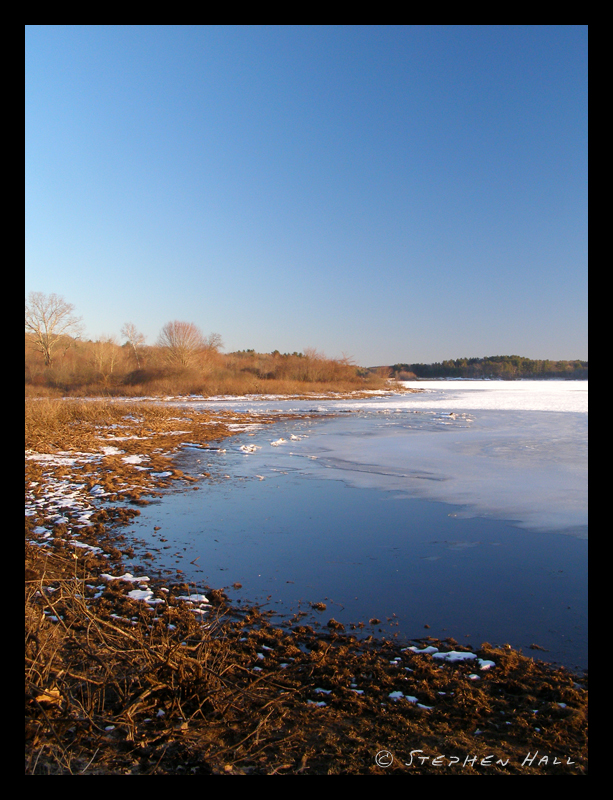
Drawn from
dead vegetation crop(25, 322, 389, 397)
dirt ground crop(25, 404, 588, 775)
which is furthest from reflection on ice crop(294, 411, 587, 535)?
dead vegetation crop(25, 322, 389, 397)

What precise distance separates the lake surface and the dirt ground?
40 centimetres

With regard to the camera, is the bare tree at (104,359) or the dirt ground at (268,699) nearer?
the dirt ground at (268,699)

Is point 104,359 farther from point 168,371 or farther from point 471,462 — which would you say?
point 471,462

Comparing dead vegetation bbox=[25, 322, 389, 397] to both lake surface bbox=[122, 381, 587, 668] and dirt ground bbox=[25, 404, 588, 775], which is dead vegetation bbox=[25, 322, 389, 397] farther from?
dirt ground bbox=[25, 404, 588, 775]

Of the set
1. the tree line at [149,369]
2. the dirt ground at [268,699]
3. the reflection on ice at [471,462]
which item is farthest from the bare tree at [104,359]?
the dirt ground at [268,699]

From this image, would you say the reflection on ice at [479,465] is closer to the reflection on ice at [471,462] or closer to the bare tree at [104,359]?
the reflection on ice at [471,462]

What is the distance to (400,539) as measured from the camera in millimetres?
5715

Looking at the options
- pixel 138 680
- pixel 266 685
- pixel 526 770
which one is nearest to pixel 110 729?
pixel 138 680

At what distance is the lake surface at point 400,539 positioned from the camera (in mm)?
3930

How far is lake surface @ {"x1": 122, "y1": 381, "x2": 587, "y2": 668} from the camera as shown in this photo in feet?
12.9

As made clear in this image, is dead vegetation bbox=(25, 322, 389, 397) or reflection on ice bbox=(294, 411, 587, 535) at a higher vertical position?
dead vegetation bbox=(25, 322, 389, 397)

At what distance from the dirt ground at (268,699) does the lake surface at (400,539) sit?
0.40m
